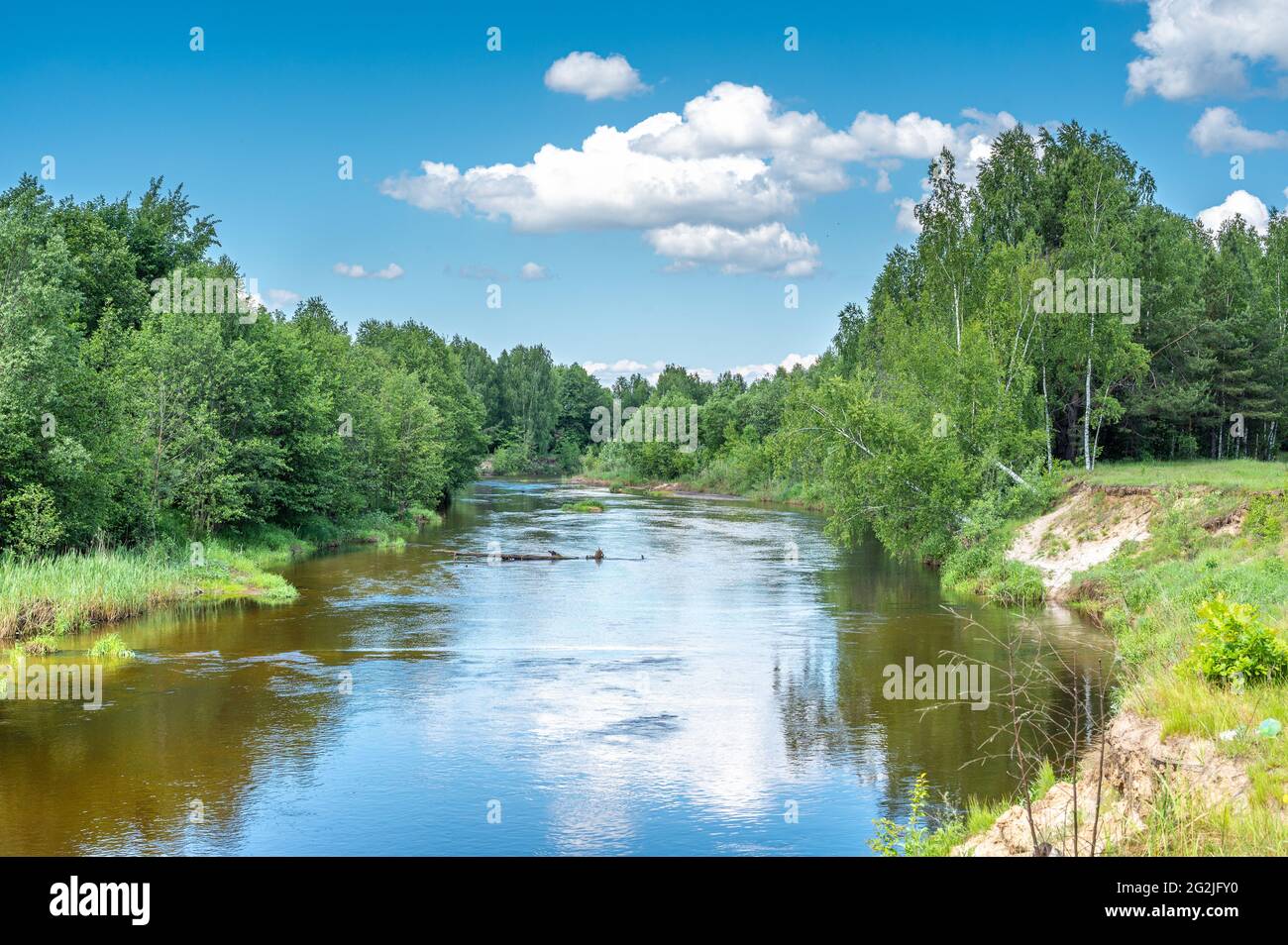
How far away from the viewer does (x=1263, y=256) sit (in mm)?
66562

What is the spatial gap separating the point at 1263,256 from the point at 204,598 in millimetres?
64989

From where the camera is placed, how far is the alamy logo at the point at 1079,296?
46.1m

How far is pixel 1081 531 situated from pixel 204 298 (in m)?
39.1

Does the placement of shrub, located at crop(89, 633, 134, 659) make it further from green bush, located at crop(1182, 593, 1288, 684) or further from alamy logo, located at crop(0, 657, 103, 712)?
green bush, located at crop(1182, 593, 1288, 684)

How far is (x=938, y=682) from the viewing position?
82.5 ft

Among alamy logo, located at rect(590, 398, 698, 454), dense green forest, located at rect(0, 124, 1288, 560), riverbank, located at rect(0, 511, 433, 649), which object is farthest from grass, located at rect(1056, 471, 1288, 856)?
alamy logo, located at rect(590, 398, 698, 454)

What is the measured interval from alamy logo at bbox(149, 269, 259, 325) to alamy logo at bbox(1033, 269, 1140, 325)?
35.8 metres

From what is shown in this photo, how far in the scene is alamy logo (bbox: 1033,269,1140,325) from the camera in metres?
46.1
